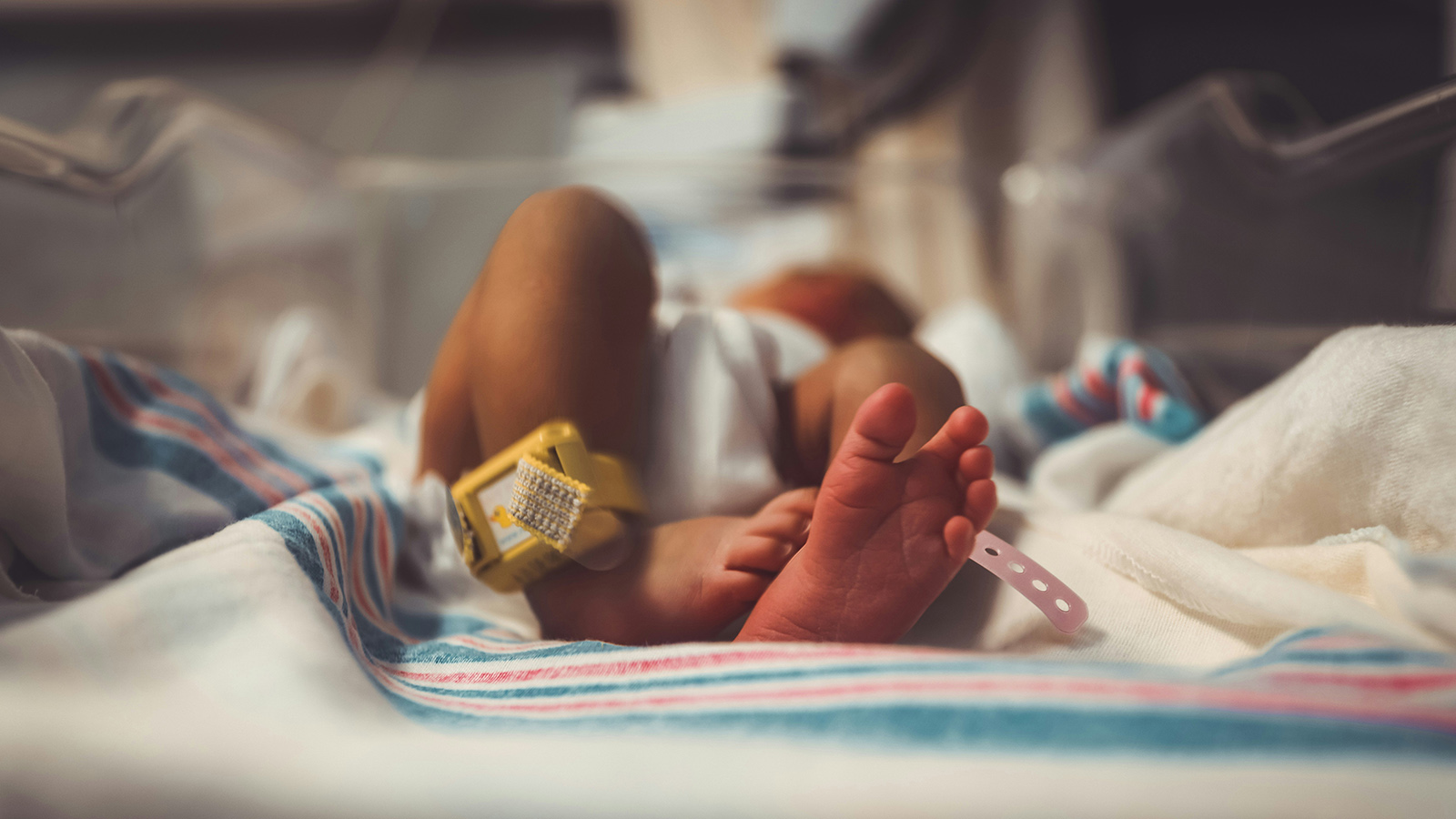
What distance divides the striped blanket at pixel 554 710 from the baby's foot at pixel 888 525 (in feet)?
0.13

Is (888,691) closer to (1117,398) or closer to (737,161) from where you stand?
(1117,398)

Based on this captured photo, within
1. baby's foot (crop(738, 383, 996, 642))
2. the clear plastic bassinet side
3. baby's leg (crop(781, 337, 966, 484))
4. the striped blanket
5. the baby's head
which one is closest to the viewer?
the striped blanket

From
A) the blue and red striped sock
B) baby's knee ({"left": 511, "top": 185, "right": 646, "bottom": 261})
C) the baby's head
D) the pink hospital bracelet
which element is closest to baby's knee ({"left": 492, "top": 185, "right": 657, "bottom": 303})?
baby's knee ({"left": 511, "top": 185, "right": 646, "bottom": 261})

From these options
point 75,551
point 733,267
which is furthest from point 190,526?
point 733,267

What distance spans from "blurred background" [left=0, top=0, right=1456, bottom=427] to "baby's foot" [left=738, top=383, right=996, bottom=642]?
0.33 m

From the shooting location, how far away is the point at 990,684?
28cm

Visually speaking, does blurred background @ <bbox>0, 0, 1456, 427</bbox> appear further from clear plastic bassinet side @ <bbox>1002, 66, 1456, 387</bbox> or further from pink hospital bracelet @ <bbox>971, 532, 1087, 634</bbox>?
pink hospital bracelet @ <bbox>971, 532, 1087, 634</bbox>

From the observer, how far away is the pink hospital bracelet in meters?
0.38

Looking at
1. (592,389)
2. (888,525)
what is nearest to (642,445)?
(592,389)

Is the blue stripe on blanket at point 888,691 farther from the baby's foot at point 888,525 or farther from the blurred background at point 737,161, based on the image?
the blurred background at point 737,161

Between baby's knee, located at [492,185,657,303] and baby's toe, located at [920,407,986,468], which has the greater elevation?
baby's knee, located at [492,185,657,303]

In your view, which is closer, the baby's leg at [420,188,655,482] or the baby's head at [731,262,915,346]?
the baby's leg at [420,188,655,482]

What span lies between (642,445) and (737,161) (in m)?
0.75

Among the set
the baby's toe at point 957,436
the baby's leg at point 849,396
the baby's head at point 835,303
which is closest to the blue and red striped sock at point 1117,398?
the baby's head at point 835,303
